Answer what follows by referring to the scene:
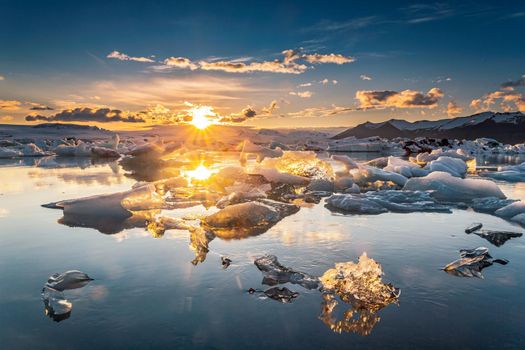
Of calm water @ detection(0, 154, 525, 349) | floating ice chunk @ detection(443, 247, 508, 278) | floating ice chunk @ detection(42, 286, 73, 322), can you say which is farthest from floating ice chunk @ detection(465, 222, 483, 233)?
floating ice chunk @ detection(42, 286, 73, 322)

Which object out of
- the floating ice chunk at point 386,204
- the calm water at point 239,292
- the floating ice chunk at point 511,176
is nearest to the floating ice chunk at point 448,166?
the floating ice chunk at point 511,176

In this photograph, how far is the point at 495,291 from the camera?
2.48m

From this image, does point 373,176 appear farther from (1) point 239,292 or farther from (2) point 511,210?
(1) point 239,292

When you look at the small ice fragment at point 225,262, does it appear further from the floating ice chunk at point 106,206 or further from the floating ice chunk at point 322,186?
the floating ice chunk at point 322,186

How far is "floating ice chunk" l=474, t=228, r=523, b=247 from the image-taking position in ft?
12.1

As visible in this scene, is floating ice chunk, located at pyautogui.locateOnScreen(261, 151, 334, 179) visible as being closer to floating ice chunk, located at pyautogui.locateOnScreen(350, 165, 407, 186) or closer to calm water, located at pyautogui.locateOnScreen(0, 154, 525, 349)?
floating ice chunk, located at pyautogui.locateOnScreen(350, 165, 407, 186)

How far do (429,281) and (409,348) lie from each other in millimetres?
966

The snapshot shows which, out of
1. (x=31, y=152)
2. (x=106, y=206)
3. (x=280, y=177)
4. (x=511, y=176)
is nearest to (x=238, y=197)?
(x=106, y=206)

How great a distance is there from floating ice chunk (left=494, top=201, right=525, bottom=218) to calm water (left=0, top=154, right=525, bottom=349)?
31.4 inches

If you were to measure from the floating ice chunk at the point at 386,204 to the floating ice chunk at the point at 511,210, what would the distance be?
2.12ft

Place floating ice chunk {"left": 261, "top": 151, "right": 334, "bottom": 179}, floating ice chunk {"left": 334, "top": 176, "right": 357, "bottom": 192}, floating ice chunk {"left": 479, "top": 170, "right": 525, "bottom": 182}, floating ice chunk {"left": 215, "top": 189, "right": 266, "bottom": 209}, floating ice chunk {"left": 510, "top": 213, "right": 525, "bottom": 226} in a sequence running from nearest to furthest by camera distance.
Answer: floating ice chunk {"left": 510, "top": 213, "right": 525, "bottom": 226}, floating ice chunk {"left": 215, "top": 189, "right": 266, "bottom": 209}, floating ice chunk {"left": 334, "top": 176, "right": 357, "bottom": 192}, floating ice chunk {"left": 261, "top": 151, "right": 334, "bottom": 179}, floating ice chunk {"left": 479, "top": 170, "right": 525, "bottom": 182}

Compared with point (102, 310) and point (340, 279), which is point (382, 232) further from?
point (102, 310)

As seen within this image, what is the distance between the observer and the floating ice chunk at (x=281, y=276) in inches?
101

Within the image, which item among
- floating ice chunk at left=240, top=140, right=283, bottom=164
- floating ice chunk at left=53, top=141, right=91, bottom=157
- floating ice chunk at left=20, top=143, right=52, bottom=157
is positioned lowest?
floating ice chunk at left=20, top=143, right=52, bottom=157
